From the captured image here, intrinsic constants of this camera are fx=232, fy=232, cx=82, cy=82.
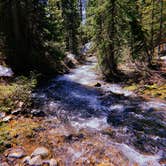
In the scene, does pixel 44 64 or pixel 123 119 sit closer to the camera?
pixel 123 119

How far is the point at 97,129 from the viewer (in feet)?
34.1

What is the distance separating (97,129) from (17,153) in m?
3.69

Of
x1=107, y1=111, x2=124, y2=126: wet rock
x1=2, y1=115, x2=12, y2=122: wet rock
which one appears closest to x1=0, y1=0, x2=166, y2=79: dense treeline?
x1=107, y1=111, x2=124, y2=126: wet rock

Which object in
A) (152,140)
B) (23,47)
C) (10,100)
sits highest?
(23,47)

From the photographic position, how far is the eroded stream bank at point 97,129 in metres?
8.21

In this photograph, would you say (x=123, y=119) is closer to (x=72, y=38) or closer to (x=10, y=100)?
(x=10, y=100)

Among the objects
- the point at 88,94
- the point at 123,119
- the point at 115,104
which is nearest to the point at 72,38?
the point at 88,94

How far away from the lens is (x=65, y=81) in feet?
65.0

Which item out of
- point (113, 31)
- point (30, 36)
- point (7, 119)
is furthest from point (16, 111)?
point (113, 31)

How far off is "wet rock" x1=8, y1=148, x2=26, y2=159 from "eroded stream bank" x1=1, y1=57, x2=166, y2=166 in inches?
4.5

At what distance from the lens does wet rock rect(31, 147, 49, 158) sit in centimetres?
814

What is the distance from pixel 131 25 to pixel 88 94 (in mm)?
10019

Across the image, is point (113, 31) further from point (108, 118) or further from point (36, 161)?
point (36, 161)

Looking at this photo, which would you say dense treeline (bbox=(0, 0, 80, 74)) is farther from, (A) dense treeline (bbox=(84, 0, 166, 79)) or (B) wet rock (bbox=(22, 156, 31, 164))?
(B) wet rock (bbox=(22, 156, 31, 164))
